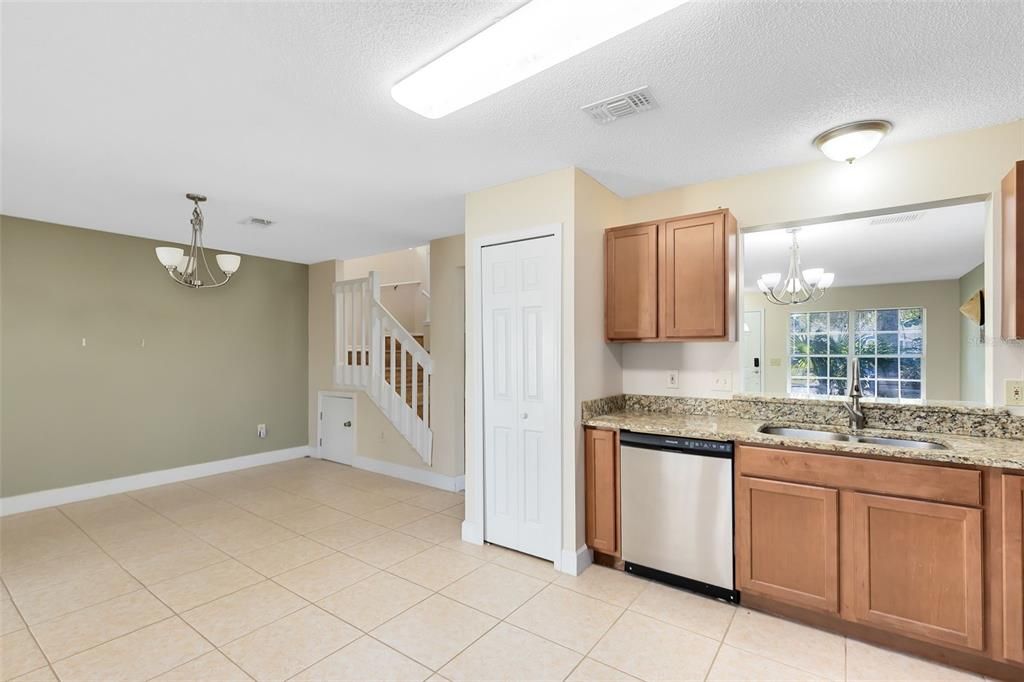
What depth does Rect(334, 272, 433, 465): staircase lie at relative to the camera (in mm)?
4973

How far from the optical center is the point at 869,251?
3.20 metres

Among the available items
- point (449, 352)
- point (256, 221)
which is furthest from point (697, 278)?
point (256, 221)

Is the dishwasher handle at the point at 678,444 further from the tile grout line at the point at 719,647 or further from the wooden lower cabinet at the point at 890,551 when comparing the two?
the tile grout line at the point at 719,647

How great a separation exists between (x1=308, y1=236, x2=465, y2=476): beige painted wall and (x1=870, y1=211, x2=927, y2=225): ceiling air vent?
10.7 ft

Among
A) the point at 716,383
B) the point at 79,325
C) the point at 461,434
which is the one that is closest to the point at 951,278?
the point at 716,383

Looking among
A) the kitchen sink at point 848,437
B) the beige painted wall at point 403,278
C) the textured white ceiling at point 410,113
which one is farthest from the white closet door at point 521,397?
the beige painted wall at point 403,278

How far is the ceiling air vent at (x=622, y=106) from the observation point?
2.11 meters

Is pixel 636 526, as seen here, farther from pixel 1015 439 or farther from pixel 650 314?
pixel 1015 439

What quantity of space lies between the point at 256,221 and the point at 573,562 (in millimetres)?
3771

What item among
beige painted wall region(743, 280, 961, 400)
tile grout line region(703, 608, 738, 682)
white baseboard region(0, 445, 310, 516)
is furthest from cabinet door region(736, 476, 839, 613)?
white baseboard region(0, 445, 310, 516)

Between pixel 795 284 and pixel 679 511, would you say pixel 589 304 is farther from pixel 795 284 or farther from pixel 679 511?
pixel 795 284

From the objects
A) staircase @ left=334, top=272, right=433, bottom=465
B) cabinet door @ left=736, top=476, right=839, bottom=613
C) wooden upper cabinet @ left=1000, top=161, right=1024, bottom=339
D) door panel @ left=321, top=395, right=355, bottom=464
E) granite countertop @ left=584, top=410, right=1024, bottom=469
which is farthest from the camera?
door panel @ left=321, top=395, right=355, bottom=464

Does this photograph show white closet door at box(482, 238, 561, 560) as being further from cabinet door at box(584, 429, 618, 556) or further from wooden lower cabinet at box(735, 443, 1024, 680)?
wooden lower cabinet at box(735, 443, 1024, 680)

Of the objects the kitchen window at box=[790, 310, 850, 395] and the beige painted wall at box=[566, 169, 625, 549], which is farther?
the kitchen window at box=[790, 310, 850, 395]
